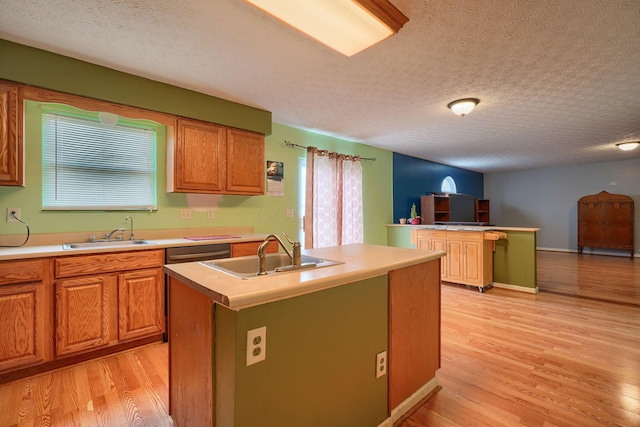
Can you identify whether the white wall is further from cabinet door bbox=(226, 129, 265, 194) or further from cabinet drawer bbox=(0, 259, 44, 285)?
cabinet drawer bbox=(0, 259, 44, 285)

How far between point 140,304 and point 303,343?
6.34 feet

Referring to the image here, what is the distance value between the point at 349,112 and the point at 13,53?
2.94 meters

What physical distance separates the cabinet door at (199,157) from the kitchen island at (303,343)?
179 cm

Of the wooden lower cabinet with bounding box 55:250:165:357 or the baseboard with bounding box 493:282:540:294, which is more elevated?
the wooden lower cabinet with bounding box 55:250:165:357

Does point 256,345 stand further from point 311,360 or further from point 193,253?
point 193,253

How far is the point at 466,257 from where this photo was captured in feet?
14.2

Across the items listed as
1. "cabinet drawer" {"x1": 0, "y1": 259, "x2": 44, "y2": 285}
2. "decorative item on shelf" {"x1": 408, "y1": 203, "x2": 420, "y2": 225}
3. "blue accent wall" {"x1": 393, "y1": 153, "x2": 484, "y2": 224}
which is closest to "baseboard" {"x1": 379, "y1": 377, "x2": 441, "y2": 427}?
"cabinet drawer" {"x1": 0, "y1": 259, "x2": 44, "y2": 285}

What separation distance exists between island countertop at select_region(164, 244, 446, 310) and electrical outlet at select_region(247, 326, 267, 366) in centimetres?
12

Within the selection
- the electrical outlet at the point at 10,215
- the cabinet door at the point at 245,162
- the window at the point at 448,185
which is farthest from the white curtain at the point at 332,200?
the window at the point at 448,185

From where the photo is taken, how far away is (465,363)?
2301 millimetres

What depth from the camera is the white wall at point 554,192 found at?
702 cm

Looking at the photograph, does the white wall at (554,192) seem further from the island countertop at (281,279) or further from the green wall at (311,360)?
the green wall at (311,360)

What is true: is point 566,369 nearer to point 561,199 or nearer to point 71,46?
point 71,46

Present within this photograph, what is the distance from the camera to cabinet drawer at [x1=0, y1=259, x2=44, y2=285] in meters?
1.98
